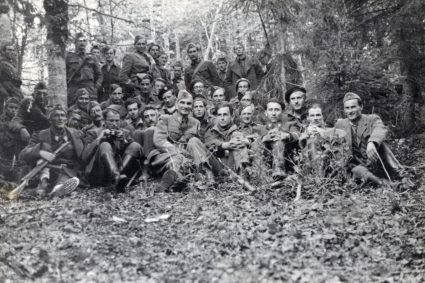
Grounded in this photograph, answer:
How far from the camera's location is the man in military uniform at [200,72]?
12.6m

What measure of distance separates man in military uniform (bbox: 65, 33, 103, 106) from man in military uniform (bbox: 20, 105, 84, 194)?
2586mm

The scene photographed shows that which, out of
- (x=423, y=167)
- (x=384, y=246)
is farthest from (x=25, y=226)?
(x=423, y=167)

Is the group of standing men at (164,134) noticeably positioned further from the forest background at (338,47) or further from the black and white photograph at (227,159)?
the forest background at (338,47)

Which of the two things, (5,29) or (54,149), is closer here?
(54,149)

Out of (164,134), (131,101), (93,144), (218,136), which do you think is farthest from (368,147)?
(131,101)

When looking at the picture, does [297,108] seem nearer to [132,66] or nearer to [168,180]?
[168,180]

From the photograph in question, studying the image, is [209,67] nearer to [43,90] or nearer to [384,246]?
[43,90]

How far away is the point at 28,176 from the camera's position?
330 inches

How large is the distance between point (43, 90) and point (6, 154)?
5.93 feet

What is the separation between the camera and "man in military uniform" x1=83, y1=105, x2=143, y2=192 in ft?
28.4

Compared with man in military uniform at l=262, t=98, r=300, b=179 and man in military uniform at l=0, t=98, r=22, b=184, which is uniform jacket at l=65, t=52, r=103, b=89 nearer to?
man in military uniform at l=0, t=98, r=22, b=184

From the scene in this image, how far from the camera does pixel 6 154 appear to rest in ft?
30.6

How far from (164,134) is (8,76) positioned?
4.04 m

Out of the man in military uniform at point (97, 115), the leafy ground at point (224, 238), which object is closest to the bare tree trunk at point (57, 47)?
the man in military uniform at point (97, 115)
